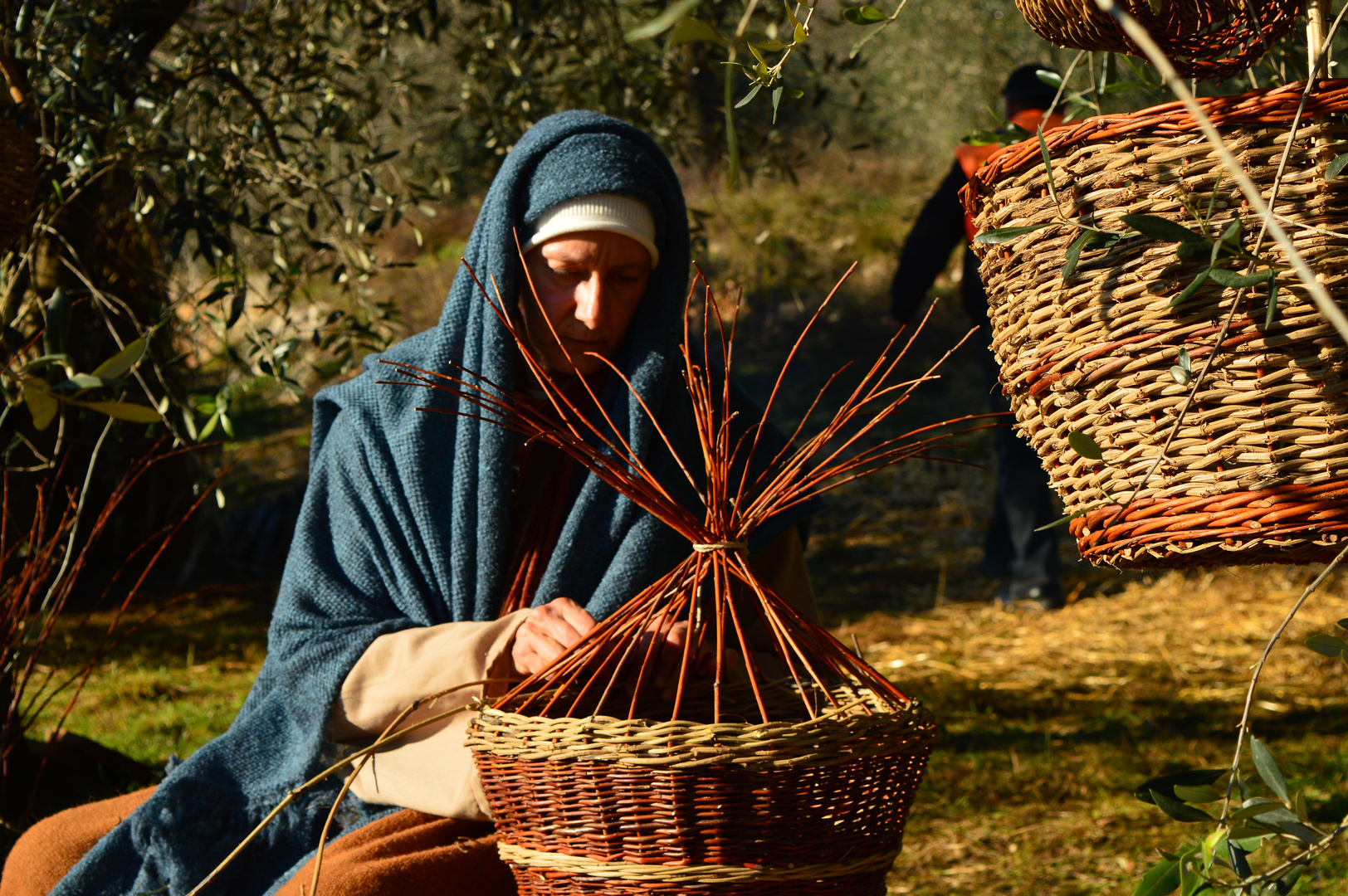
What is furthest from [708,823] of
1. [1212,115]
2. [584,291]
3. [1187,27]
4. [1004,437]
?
[1004,437]

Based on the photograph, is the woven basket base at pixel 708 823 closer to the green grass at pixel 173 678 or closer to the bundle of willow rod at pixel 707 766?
the bundle of willow rod at pixel 707 766

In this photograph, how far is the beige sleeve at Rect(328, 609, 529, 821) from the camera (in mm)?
1641

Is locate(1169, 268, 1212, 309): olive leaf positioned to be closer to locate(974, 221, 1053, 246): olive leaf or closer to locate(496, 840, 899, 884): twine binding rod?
locate(974, 221, 1053, 246): olive leaf

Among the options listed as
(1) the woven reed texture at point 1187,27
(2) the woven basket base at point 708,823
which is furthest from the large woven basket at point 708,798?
(1) the woven reed texture at point 1187,27

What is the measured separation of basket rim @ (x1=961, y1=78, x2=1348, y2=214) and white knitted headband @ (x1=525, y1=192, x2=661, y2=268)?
101cm

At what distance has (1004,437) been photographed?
5246mm

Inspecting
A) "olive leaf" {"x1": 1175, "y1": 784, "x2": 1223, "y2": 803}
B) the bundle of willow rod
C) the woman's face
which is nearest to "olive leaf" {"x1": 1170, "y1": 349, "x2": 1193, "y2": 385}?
the bundle of willow rod

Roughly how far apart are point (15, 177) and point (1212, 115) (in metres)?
2.34

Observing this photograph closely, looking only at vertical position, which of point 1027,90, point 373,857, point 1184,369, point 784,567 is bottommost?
point 373,857

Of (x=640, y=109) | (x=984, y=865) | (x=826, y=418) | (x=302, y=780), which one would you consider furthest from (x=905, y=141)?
(x=302, y=780)

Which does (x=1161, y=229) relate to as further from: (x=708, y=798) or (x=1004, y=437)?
(x=1004, y=437)

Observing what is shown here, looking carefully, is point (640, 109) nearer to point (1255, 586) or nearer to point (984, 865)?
point (984, 865)

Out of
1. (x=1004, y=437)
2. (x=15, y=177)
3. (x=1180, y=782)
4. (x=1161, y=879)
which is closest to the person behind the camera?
(x=1161, y=879)

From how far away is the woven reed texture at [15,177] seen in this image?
7.61 ft
